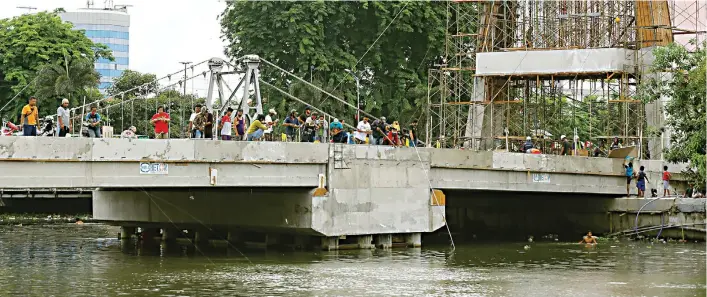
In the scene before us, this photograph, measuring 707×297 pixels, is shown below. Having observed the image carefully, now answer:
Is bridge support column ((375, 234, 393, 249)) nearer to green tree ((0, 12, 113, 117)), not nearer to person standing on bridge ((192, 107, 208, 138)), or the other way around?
person standing on bridge ((192, 107, 208, 138))

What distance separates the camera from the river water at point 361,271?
28.8 meters

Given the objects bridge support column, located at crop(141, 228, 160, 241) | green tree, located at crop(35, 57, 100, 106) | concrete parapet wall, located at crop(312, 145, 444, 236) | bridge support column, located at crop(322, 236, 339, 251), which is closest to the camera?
concrete parapet wall, located at crop(312, 145, 444, 236)

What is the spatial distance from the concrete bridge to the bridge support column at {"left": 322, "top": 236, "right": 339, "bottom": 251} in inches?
1.8

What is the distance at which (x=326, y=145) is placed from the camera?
3794 centimetres

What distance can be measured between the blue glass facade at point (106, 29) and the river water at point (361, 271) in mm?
124045

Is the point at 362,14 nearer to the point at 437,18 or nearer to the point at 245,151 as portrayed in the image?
the point at 437,18

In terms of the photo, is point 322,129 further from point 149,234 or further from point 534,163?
point 149,234

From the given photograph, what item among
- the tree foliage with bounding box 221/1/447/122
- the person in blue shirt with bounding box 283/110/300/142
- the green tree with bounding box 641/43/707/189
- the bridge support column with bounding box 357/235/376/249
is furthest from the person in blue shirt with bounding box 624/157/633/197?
the tree foliage with bounding box 221/1/447/122

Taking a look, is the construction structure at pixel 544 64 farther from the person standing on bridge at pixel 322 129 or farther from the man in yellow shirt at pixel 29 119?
the man in yellow shirt at pixel 29 119

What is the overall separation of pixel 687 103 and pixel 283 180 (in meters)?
Result: 15.1

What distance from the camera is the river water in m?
28.8

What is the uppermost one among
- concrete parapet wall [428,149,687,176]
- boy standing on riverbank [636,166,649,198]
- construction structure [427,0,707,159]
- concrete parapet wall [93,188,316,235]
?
construction structure [427,0,707,159]

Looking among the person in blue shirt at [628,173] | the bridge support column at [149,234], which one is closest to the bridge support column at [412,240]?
the bridge support column at [149,234]

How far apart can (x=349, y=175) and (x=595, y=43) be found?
23080mm
